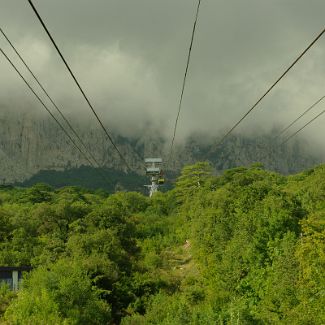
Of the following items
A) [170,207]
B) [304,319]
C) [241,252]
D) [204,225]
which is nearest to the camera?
[304,319]

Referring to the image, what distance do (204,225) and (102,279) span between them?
15.9m

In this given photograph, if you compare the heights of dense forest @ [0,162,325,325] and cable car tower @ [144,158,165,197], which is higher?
cable car tower @ [144,158,165,197]

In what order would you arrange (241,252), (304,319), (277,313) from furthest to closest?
(241,252) < (277,313) < (304,319)

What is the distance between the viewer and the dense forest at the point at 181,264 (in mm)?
27875

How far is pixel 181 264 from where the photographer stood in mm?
66812

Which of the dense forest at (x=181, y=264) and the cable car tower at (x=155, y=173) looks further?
the cable car tower at (x=155, y=173)

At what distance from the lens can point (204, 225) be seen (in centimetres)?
5706

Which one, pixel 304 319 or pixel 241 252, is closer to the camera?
pixel 304 319

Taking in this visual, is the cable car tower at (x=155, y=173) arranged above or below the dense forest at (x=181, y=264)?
above

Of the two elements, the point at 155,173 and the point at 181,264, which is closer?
the point at 181,264

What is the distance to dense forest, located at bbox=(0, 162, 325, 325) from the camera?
27.9m

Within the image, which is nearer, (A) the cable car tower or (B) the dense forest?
(B) the dense forest

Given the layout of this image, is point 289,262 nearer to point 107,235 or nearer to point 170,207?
point 107,235

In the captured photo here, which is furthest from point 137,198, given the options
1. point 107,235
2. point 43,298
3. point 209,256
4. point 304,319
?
point 304,319
